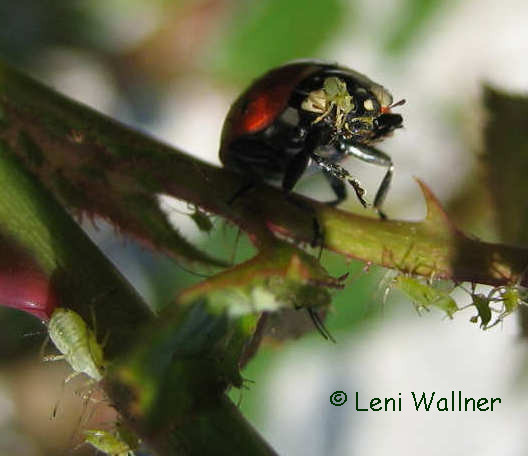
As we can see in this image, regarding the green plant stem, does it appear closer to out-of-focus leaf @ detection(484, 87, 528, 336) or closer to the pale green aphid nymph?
the pale green aphid nymph

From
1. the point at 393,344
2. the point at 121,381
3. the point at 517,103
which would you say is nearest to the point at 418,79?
the point at 393,344

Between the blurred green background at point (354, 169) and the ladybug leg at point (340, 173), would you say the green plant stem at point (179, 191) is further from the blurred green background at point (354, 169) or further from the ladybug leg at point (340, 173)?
the blurred green background at point (354, 169)

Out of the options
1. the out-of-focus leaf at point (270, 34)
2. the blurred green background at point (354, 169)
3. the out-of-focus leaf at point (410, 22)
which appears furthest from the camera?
the out-of-focus leaf at point (410, 22)

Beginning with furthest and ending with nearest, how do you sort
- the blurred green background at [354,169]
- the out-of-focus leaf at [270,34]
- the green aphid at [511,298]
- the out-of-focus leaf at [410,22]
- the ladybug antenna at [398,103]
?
1. the out-of-focus leaf at [410,22]
2. the out-of-focus leaf at [270,34]
3. the blurred green background at [354,169]
4. the ladybug antenna at [398,103]
5. the green aphid at [511,298]

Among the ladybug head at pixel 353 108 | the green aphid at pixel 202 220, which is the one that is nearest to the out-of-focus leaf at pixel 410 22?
the ladybug head at pixel 353 108

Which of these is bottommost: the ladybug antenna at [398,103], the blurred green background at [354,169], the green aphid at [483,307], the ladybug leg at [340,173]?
the blurred green background at [354,169]

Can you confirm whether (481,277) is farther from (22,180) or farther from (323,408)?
(323,408)
